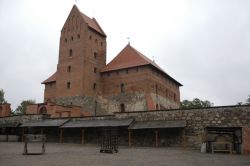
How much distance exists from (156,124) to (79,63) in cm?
1924

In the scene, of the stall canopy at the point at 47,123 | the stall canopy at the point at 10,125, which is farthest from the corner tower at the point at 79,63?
the stall canopy at the point at 47,123

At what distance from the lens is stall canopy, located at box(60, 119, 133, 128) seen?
22938 millimetres

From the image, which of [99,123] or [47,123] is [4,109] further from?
[99,123]

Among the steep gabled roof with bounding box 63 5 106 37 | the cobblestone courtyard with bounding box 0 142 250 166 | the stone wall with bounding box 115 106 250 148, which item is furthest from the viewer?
the steep gabled roof with bounding box 63 5 106 37

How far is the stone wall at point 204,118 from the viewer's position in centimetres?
2003

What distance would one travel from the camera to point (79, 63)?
3816cm

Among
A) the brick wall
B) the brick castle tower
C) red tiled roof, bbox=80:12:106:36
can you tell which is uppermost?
red tiled roof, bbox=80:12:106:36

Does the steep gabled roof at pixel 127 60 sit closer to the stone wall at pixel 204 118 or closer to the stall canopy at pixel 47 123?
the stall canopy at pixel 47 123

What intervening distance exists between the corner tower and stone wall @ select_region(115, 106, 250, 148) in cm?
1648

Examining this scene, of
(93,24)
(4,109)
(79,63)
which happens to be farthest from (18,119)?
(93,24)

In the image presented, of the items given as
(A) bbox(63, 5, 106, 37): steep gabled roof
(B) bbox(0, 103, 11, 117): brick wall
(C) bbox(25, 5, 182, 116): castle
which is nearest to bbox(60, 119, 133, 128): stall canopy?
(C) bbox(25, 5, 182, 116): castle

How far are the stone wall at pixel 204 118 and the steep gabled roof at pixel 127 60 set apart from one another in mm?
14531

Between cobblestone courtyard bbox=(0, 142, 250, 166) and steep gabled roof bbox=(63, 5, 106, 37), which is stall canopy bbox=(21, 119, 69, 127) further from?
steep gabled roof bbox=(63, 5, 106, 37)

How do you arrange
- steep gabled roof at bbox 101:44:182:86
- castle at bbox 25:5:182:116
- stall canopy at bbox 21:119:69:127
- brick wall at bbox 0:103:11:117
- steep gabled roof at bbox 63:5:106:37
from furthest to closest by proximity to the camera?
steep gabled roof at bbox 63:5:106:37 → brick wall at bbox 0:103:11:117 → steep gabled roof at bbox 101:44:182:86 → castle at bbox 25:5:182:116 → stall canopy at bbox 21:119:69:127
